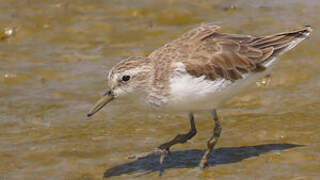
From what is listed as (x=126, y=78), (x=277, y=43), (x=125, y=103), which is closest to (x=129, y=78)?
(x=126, y=78)

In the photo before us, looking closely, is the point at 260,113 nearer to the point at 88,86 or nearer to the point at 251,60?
the point at 251,60

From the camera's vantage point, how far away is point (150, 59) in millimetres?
10281

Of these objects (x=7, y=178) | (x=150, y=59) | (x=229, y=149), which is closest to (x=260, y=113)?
(x=229, y=149)

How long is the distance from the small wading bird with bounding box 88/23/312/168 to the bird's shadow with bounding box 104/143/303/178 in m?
0.18

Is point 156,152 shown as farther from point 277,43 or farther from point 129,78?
point 277,43

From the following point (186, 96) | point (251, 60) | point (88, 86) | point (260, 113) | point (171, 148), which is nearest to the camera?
point (186, 96)

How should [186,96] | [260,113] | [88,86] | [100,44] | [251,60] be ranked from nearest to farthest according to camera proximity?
[186,96] < [251,60] < [260,113] < [88,86] < [100,44]

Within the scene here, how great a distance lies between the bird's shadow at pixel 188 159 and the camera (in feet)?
33.8

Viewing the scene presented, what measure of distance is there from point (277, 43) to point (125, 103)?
3231 millimetres

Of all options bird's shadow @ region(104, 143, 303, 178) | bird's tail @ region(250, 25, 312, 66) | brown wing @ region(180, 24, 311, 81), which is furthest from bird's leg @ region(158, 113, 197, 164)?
bird's tail @ region(250, 25, 312, 66)

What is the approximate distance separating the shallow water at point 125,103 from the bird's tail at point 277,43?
1242 millimetres

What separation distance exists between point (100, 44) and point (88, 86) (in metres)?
2.07

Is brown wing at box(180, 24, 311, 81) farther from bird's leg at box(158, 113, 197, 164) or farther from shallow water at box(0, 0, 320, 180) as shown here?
shallow water at box(0, 0, 320, 180)

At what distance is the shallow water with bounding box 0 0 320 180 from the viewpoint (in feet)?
34.1
